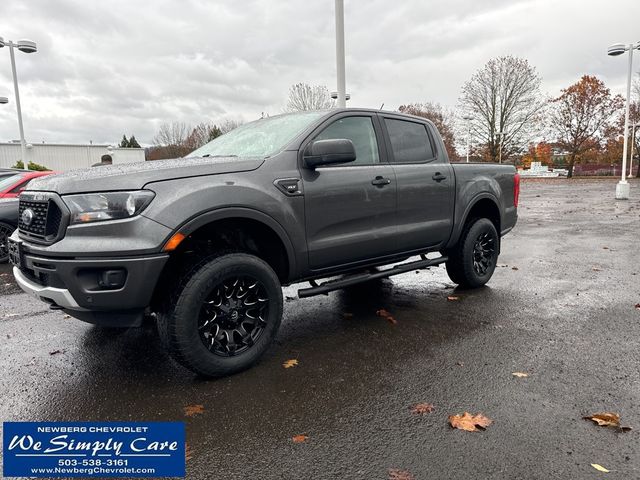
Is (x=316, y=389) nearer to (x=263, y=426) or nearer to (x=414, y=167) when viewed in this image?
(x=263, y=426)

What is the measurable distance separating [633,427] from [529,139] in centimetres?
4660

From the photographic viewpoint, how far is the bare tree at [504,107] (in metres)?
43.1

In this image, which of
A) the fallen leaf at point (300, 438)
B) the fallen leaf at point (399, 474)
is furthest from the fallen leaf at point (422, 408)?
the fallen leaf at point (300, 438)

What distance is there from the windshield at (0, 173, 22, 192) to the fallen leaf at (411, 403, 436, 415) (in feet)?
27.0

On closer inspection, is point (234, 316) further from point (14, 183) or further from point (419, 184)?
point (14, 183)

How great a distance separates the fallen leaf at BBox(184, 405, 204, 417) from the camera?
2.83 m

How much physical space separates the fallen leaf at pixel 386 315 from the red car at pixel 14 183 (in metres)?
6.36

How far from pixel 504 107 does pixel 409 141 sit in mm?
43473

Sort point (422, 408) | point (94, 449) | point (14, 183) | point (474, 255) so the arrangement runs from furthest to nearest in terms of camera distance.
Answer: point (14, 183), point (474, 255), point (422, 408), point (94, 449)

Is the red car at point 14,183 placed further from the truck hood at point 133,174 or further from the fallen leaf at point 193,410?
the fallen leaf at point 193,410

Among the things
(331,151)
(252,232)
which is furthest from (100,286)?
(331,151)

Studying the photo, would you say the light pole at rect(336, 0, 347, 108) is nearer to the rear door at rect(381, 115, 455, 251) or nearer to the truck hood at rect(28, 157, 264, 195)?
the rear door at rect(381, 115, 455, 251)

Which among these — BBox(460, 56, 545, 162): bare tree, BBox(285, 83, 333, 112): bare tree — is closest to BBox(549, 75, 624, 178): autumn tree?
BBox(460, 56, 545, 162): bare tree

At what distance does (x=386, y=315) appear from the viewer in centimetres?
475
